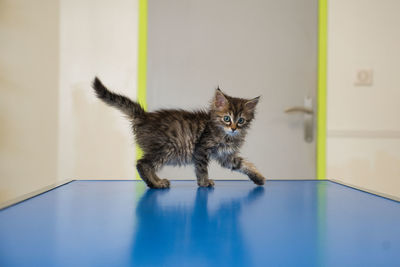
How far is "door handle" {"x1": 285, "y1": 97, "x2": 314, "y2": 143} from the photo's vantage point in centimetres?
222

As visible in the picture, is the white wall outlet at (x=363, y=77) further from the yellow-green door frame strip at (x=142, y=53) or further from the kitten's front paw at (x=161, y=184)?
the kitten's front paw at (x=161, y=184)

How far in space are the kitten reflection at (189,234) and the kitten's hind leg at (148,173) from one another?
0.24 metres

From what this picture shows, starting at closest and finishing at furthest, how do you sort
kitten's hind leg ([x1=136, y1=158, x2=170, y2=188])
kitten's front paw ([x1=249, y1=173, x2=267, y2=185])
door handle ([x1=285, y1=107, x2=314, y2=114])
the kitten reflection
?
the kitten reflection
kitten's hind leg ([x1=136, y1=158, x2=170, y2=188])
kitten's front paw ([x1=249, y1=173, x2=267, y2=185])
door handle ([x1=285, y1=107, x2=314, y2=114])

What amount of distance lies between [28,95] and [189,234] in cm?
191

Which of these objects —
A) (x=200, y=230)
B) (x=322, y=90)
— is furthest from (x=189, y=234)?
(x=322, y=90)

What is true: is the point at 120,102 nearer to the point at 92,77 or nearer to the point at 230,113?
the point at 230,113

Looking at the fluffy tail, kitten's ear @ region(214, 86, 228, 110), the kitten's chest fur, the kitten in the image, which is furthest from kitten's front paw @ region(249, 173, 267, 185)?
the fluffy tail

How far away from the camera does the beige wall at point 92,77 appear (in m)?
2.14

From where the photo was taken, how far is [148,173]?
1229mm

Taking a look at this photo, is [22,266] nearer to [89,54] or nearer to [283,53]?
[89,54]

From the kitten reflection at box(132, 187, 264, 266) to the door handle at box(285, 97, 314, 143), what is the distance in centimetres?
137

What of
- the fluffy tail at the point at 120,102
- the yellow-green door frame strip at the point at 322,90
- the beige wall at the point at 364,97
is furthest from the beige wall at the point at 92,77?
the beige wall at the point at 364,97

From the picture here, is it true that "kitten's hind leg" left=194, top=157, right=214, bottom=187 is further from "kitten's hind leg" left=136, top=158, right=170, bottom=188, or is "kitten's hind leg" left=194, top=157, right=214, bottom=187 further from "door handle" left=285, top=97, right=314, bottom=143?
"door handle" left=285, top=97, right=314, bottom=143

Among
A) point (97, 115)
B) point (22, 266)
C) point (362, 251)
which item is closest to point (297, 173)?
point (97, 115)
